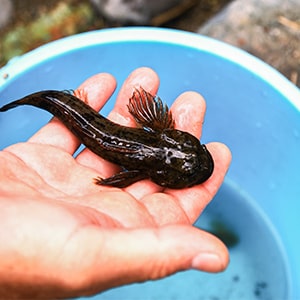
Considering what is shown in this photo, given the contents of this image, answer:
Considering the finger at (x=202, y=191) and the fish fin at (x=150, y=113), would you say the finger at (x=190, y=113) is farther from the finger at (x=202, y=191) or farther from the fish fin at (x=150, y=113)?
the finger at (x=202, y=191)

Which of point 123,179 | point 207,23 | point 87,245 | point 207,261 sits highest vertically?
point 207,23

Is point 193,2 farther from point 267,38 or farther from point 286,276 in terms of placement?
point 286,276

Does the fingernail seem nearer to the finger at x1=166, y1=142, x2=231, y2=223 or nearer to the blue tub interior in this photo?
the finger at x1=166, y1=142, x2=231, y2=223

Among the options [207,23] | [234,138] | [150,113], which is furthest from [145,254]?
[207,23]

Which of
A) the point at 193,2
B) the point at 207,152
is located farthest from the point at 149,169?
the point at 193,2

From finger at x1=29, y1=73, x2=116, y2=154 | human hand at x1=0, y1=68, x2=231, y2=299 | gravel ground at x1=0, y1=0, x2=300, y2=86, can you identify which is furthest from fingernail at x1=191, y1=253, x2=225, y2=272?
gravel ground at x1=0, y1=0, x2=300, y2=86

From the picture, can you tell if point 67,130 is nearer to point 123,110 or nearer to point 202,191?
point 123,110

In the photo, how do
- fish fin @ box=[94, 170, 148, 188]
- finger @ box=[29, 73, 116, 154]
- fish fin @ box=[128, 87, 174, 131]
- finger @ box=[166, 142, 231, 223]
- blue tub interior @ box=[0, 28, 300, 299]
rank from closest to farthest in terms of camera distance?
finger @ box=[166, 142, 231, 223] < fish fin @ box=[94, 170, 148, 188] < fish fin @ box=[128, 87, 174, 131] < finger @ box=[29, 73, 116, 154] < blue tub interior @ box=[0, 28, 300, 299]
